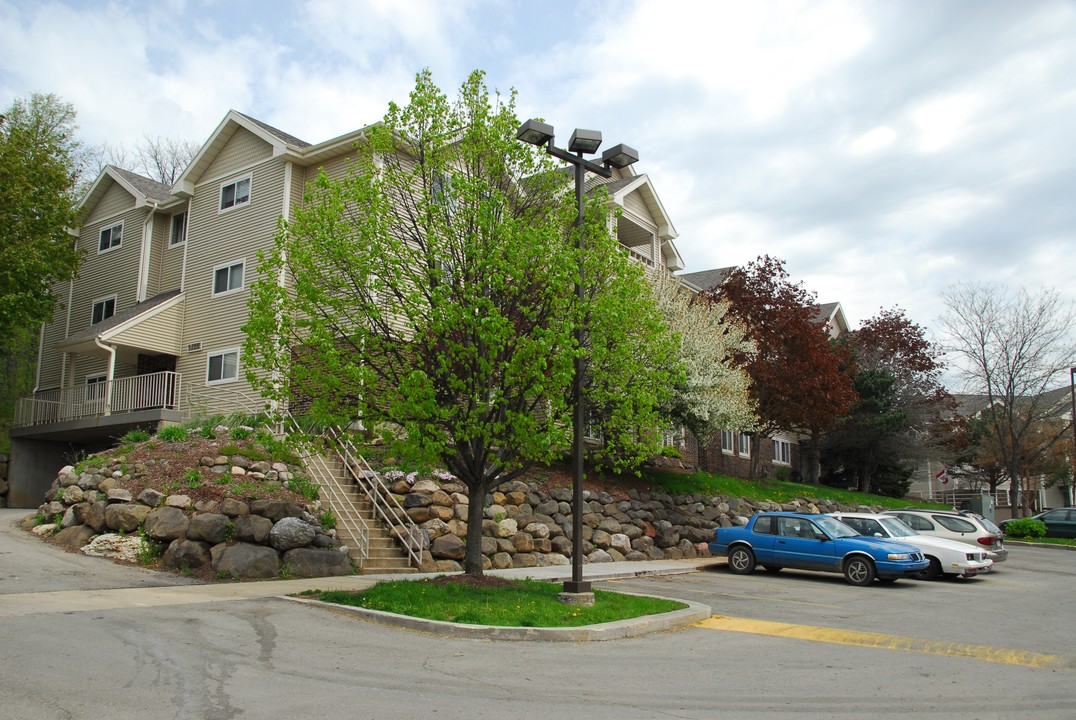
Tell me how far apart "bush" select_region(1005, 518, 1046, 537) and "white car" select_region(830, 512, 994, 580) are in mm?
14219

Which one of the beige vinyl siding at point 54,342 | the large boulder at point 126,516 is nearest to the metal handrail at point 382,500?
the large boulder at point 126,516

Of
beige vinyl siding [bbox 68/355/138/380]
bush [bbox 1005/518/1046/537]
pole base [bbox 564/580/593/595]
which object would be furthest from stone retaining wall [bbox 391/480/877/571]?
beige vinyl siding [bbox 68/355/138/380]

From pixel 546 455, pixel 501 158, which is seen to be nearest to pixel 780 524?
pixel 546 455

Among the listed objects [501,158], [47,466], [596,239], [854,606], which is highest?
[501,158]

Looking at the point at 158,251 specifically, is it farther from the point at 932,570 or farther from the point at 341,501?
the point at 932,570

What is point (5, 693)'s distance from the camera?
21.7 ft

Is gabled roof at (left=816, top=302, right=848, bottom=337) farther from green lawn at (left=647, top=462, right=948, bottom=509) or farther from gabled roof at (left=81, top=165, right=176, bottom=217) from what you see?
gabled roof at (left=81, top=165, right=176, bottom=217)

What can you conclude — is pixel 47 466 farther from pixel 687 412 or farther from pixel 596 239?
pixel 596 239

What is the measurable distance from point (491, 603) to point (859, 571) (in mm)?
9577

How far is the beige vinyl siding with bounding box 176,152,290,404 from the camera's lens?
24547mm

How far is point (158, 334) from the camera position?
1004 inches

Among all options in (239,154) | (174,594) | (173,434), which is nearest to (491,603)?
(174,594)

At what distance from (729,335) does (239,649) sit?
20.7 metres

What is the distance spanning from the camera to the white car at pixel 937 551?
18453 millimetres
